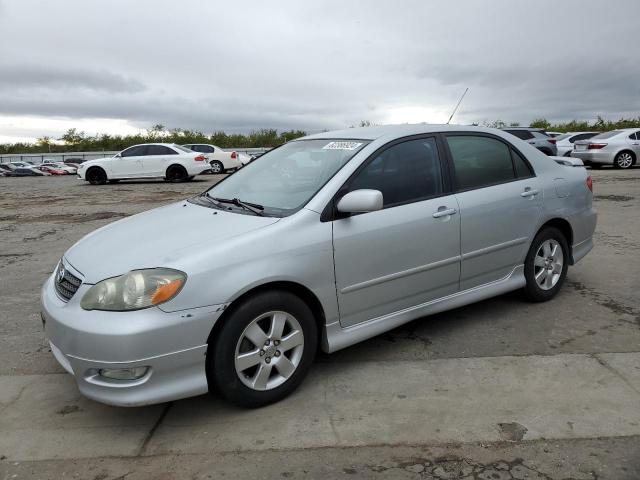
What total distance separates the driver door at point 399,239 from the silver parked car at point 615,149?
1683 cm

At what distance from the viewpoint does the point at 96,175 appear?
61.9ft

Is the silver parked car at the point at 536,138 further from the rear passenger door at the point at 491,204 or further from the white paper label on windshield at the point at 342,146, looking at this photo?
the white paper label on windshield at the point at 342,146

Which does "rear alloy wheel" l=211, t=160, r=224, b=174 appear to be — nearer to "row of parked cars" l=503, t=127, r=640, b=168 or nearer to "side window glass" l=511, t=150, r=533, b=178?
"row of parked cars" l=503, t=127, r=640, b=168

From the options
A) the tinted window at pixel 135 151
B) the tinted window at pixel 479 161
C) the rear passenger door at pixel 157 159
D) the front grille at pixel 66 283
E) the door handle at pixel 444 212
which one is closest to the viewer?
the front grille at pixel 66 283

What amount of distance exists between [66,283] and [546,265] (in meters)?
3.60

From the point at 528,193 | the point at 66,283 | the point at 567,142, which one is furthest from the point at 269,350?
the point at 567,142

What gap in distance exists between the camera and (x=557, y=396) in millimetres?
2949

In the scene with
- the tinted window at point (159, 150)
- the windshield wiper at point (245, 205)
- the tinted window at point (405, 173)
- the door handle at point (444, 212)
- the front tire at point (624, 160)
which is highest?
the tinted window at point (159, 150)

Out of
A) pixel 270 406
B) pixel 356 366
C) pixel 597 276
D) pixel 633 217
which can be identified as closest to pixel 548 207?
pixel 597 276

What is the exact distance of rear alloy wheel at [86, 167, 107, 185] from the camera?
18.7m

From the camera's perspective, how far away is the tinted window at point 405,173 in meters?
3.42

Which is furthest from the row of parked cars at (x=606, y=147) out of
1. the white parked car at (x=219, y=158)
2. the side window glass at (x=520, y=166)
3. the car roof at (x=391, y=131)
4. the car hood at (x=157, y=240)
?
the car hood at (x=157, y=240)

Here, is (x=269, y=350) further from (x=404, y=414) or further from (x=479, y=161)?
(x=479, y=161)

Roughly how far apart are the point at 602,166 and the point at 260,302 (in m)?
20.1
